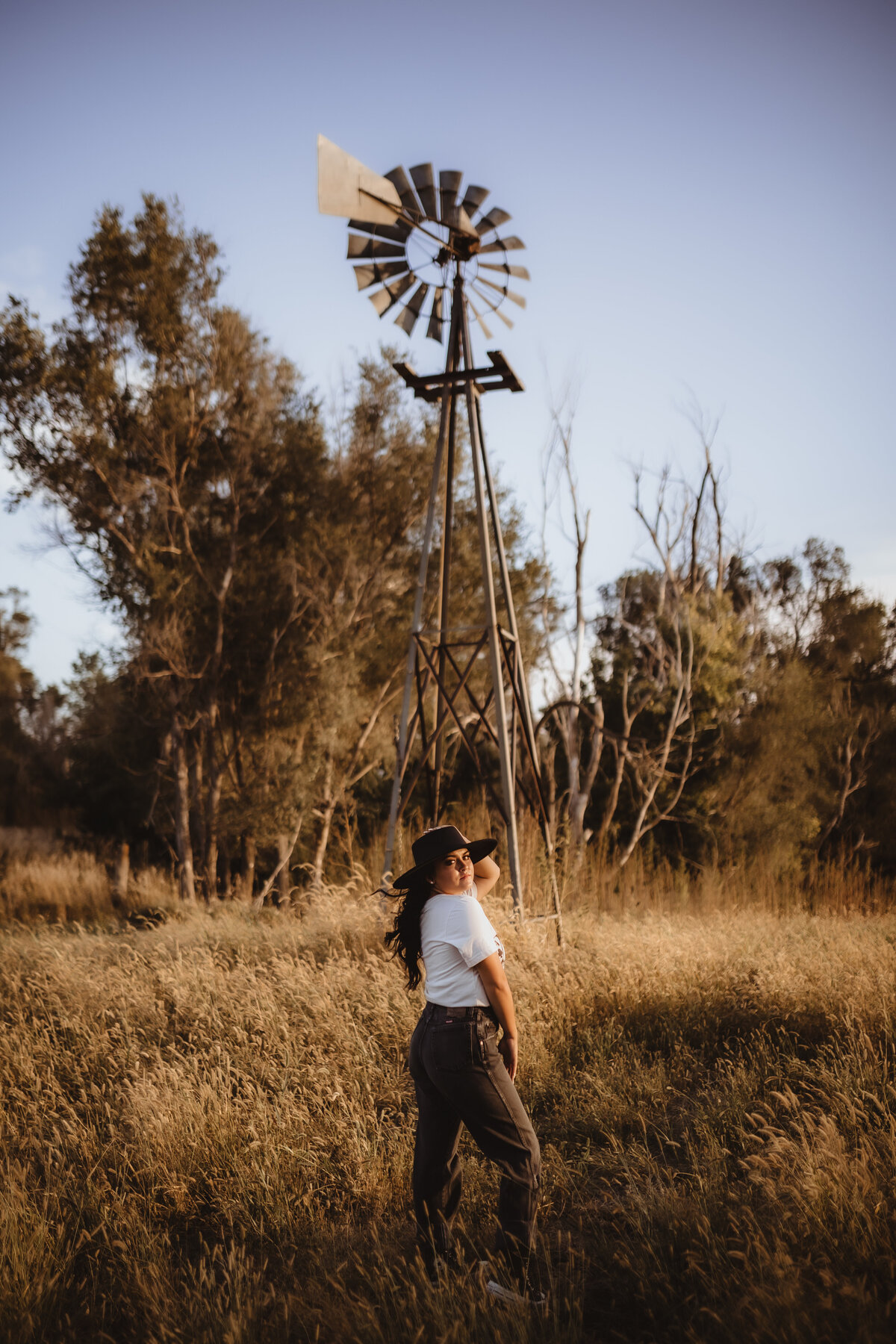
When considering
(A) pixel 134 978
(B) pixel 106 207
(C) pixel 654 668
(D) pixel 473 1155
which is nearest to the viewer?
(D) pixel 473 1155

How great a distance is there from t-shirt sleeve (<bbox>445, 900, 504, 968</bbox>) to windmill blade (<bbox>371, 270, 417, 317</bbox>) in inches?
245

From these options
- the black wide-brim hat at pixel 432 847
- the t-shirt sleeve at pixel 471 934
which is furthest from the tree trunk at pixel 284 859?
the t-shirt sleeve at pixel 471 934

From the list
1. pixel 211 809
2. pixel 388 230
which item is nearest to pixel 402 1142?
pixel 388 230

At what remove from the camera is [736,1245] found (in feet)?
9.39

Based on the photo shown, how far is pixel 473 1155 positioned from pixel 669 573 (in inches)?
483

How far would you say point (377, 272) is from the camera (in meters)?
7.40

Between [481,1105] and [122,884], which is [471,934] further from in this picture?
[122,884]

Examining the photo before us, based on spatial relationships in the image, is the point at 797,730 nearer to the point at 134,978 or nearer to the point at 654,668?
the point at 654,668

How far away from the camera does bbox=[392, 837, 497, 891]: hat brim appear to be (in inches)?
120

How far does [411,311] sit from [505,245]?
105cm

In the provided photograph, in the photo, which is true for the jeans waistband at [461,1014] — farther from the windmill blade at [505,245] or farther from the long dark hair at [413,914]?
the windmill blade at [505,245]

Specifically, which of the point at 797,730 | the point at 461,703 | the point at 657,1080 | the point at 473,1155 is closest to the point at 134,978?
the point at 473,1155

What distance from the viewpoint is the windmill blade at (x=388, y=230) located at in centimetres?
709

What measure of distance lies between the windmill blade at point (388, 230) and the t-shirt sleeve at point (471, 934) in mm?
6312
